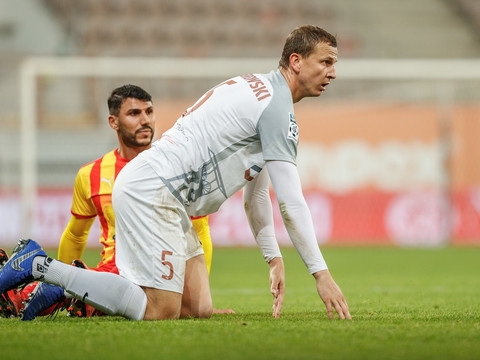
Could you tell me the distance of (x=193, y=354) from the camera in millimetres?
3127

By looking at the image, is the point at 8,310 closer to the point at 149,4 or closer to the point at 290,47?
the point at 290,47

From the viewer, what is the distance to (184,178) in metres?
4.25

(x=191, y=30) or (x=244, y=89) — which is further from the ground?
(x=191, y=30)

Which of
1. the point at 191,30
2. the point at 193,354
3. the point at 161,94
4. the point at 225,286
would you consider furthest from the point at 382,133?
the point at 193,354

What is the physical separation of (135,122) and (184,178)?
4.14 ft

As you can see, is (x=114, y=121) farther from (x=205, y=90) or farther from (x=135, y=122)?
(x=205, y=90)

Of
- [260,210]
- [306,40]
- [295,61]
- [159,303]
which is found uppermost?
[306,40]

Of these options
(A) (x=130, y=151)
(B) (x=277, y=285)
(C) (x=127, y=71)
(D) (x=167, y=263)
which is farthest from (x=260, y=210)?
(C) (x=127, y=71)

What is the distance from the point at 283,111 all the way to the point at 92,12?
50.5 feet

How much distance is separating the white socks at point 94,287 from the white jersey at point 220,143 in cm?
57

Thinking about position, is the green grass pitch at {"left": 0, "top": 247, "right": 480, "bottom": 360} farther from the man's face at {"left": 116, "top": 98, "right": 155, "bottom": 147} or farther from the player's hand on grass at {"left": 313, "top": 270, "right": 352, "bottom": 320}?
the man's face at {"left": 116, "top": 98, "right": 155, "bottom": 147}

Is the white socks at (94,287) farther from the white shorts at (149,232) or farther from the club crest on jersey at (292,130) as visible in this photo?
the club crest on jersey at (292,130)

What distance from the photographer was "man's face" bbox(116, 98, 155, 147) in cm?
538

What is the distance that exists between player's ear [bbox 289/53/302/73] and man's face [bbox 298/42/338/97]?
13mm
